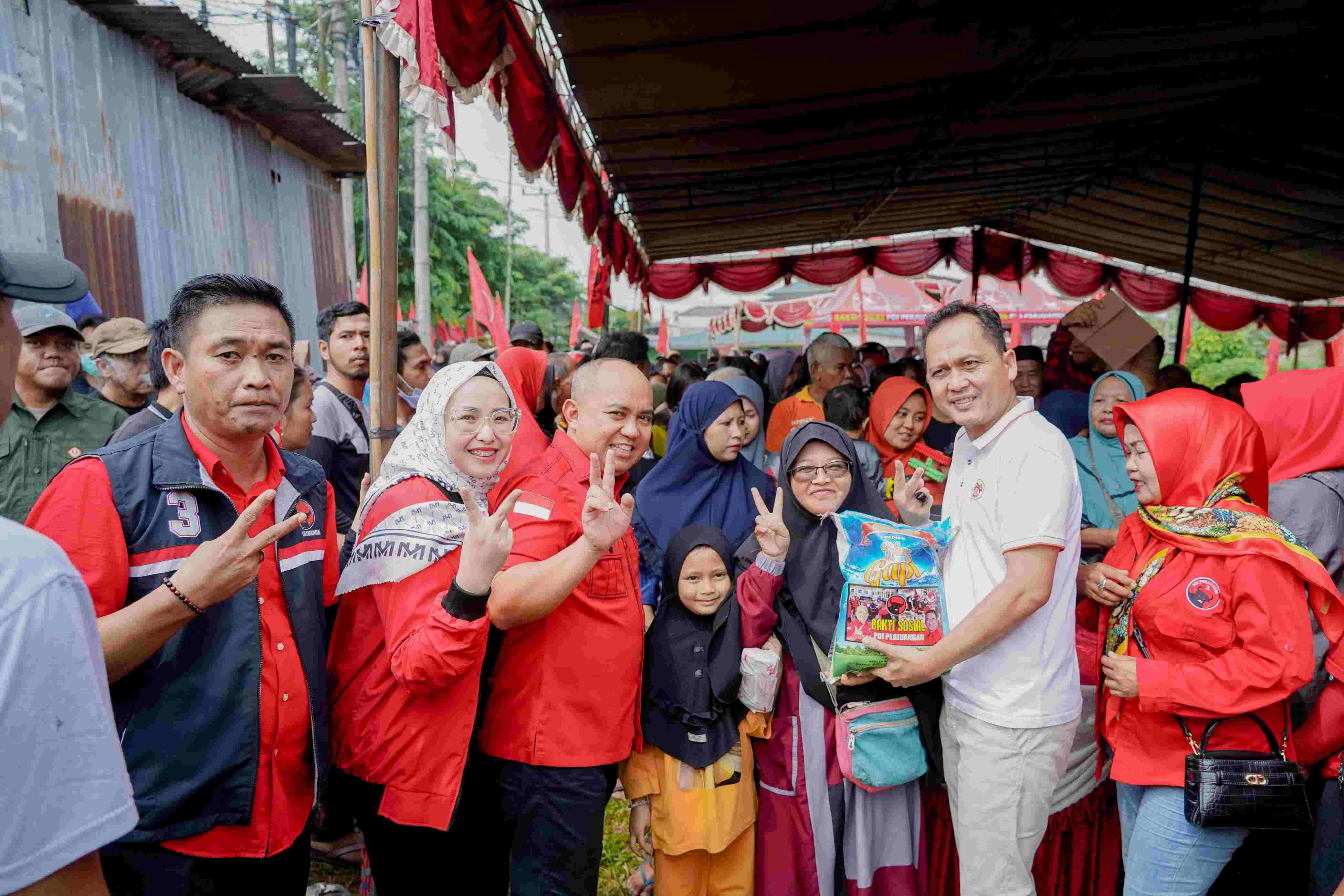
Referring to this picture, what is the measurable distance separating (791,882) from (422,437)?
1.74 m

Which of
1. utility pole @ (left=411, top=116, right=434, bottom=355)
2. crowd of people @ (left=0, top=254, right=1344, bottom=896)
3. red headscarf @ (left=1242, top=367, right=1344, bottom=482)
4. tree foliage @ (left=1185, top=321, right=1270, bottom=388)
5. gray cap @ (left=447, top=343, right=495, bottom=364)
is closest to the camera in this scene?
crowd of people @ (left=0, top=254, right=1344, bottom=896)

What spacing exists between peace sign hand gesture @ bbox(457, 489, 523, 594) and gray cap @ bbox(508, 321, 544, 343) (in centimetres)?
538

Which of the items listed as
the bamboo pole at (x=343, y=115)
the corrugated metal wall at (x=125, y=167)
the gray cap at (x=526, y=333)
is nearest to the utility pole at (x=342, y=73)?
the bamboo pole at (x=343, y=115)

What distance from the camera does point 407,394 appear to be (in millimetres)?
4613

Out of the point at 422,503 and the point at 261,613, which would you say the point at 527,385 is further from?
the point at 261,613

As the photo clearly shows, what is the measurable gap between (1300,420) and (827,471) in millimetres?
1328

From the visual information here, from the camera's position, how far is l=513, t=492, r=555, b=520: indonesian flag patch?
196 centimetres

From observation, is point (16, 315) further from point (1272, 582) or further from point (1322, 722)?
point (1322, 722)

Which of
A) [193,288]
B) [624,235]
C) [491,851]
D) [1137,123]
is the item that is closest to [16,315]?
[193,288]

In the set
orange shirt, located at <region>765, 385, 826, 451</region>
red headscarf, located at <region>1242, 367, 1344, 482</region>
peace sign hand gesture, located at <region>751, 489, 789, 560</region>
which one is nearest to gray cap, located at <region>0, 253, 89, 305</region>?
peace sign hand gesture, located at <region>751, 489, 789, 560</region>

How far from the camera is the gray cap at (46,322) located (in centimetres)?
309

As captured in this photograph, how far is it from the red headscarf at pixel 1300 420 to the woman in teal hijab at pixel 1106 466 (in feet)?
2.54

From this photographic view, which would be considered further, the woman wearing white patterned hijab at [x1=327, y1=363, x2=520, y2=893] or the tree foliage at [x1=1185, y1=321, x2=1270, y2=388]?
the tree foliage at [x1=1185, y1=321, x2=1270, y2=388]

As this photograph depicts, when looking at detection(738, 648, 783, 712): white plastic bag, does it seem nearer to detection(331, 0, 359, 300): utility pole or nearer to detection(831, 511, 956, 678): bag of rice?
detection(831, 511, 956, 678): bag of rice
